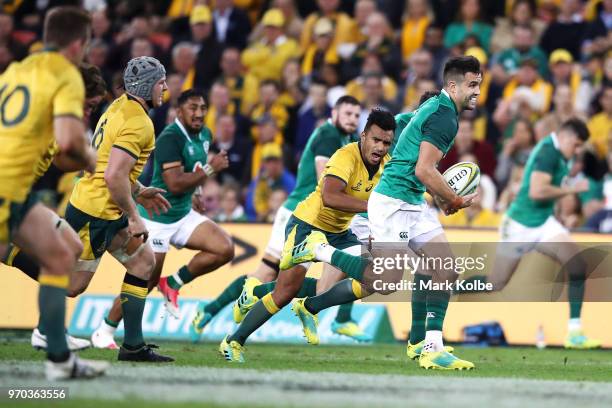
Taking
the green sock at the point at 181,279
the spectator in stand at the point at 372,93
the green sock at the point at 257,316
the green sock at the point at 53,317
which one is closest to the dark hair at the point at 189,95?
the green sock at the point at 181,279

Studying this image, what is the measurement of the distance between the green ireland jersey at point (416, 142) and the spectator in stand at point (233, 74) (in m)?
9.36

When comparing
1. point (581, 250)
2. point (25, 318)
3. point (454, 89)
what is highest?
point (454, 89)

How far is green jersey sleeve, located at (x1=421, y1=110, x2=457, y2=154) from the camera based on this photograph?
10086 millimetres

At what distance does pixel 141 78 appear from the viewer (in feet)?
34.4

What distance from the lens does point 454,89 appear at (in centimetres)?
1035

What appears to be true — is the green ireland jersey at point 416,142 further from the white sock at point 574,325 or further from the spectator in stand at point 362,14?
the spectator in stand at point 362,14

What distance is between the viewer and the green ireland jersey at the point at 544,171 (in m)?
14.2

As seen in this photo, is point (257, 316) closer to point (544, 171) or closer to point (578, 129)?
point (544, 171)

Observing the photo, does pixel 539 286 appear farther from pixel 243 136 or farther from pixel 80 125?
pixel 80 125

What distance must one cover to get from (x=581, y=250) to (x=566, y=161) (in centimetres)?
114

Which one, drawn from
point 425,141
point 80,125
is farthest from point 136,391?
point 425,141

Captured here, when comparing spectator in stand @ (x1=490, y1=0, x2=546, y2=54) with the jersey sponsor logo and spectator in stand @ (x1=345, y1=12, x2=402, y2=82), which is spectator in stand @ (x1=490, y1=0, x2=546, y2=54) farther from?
the jersey sponsor logo

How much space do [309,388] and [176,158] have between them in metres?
4.98

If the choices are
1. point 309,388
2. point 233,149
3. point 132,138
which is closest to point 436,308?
point 309,388
